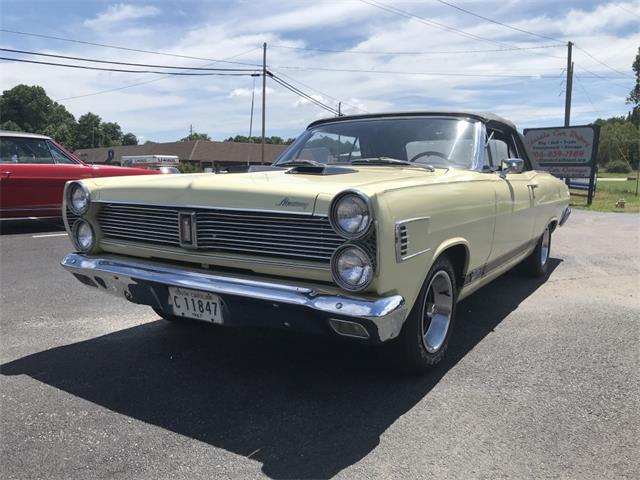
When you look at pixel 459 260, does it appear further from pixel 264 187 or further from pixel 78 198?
pixel 78 198

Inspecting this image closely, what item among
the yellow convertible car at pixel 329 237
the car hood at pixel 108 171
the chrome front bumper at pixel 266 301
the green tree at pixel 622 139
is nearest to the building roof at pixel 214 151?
the green tree at pixel 622 139

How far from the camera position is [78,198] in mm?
3576

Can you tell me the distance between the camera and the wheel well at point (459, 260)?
3443 mm

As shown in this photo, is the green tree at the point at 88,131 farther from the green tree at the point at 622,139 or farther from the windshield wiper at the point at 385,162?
the windshield wiper at the point at 385,162

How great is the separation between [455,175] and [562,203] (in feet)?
11.2

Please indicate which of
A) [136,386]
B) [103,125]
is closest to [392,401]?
[136,386]

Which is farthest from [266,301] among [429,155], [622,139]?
[622,139]

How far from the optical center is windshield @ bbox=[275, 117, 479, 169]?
3973 mm

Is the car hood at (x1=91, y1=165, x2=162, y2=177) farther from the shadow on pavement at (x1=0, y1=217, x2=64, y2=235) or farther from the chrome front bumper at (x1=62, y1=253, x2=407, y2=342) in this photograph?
the chrome front bumper at (x1=62, y1=253, x2=407, y2=342)

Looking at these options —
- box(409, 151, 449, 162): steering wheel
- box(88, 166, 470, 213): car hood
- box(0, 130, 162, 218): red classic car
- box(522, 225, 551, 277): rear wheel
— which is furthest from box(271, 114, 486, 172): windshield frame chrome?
box(0, 130, 162, 218): red classic car

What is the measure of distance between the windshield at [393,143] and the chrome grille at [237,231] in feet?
3.34

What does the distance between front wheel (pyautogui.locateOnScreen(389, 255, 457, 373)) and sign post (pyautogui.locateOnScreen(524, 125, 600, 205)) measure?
15.2 m

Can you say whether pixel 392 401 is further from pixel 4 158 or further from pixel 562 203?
pixel 4 158

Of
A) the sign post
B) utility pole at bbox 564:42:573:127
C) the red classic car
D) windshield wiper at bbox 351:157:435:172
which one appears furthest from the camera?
utility pole at bbox 564:42:573:127
